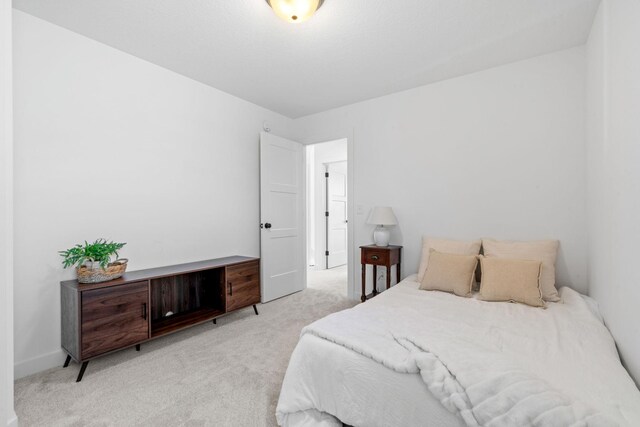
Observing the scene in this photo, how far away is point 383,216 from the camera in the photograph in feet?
10.3

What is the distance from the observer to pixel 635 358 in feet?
4.18

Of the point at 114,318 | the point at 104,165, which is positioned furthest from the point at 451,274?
the point at 104,165

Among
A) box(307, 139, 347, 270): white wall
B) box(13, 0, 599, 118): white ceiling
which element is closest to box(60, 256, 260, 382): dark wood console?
box(13, 0, 599, 118): white ceiling

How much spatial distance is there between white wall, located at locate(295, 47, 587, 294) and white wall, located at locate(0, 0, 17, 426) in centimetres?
299

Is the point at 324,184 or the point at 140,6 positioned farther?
the point at 324,184

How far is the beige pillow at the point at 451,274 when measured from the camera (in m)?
2.28

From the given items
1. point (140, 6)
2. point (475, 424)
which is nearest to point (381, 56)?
point (140, 6)

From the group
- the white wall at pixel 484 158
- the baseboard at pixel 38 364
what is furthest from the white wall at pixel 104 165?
the white wall at pixel 484 158

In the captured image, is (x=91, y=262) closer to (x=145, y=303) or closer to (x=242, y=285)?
(x=145, y=303)

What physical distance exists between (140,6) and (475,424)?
2874 millimetres

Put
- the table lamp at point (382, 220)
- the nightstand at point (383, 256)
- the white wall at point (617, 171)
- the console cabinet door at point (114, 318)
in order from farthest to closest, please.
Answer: the table lamp at point (382, 220) < the nightstand at point (383, 256) < the console cabinet door at point (114, 318) < the white wall at point (617, 171)

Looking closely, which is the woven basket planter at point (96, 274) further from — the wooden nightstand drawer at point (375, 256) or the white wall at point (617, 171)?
the white wall at point (617, 171)

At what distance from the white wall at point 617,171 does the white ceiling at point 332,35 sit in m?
0.43

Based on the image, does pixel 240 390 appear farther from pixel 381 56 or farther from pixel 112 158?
pixel 381 56
